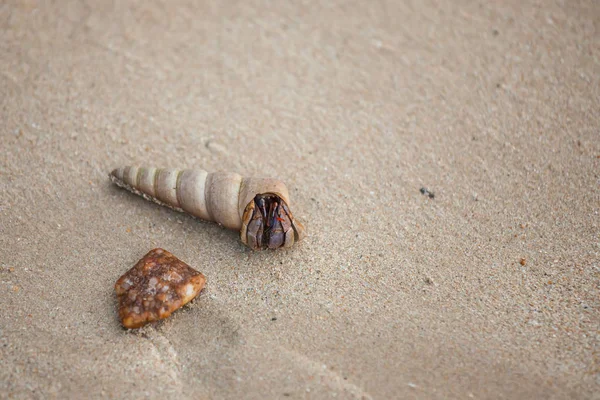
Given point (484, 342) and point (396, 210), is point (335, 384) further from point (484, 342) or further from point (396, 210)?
point (396, 210)

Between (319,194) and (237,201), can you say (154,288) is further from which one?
(319,194)

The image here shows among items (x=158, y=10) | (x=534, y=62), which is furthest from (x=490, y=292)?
(x=158, y=10)

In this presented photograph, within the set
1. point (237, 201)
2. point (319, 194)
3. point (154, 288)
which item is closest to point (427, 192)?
point (319, 194)

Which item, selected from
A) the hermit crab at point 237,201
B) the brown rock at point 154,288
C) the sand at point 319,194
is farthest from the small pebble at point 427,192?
the brown rock at point 154,288

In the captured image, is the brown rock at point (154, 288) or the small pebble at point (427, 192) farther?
the small pebble at point (427, 192)

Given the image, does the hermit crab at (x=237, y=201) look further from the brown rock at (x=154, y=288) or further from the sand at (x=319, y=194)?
the brown rock at (x=154, y=288)

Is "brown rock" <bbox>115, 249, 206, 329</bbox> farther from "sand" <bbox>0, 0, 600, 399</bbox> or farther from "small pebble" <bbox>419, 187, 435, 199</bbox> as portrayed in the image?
"small pebble" <bbox>419, 187, 435, 199</bbox>
